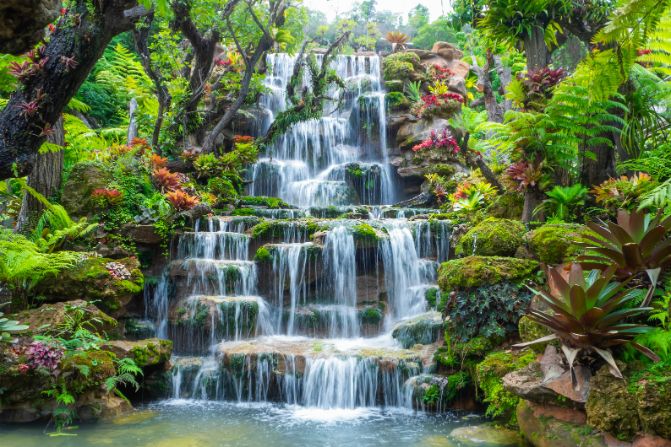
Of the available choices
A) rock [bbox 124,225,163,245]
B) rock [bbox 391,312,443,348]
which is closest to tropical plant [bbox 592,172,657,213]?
rock [bbox 391,312,443,348]

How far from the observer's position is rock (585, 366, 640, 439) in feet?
12.8

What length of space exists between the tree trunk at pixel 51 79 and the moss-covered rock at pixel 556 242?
522 centimetres

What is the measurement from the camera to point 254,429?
5695 mm

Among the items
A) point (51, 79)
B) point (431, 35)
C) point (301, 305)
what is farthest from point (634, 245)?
point (431, 35)

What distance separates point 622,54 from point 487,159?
9.79m

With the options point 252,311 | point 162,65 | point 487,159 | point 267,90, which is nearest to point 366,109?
point 267,90

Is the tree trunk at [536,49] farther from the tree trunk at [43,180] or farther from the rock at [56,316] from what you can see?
the tree trunk at [43,180]

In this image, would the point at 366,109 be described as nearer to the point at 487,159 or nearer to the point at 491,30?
the point at 487,159

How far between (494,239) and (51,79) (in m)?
5.76

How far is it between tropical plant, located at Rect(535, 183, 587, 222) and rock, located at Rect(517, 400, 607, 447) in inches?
131

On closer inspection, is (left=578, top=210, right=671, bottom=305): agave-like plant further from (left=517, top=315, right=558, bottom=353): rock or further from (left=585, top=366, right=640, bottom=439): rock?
(left=585, top=366, right=640, bottom=439): rock

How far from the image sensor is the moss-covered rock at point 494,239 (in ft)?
23.7

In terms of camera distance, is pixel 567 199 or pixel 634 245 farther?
pixel 567 199

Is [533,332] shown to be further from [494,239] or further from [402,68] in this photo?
[402,68]
